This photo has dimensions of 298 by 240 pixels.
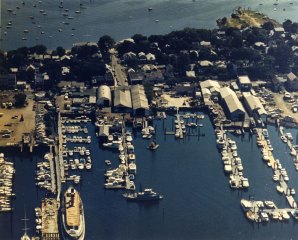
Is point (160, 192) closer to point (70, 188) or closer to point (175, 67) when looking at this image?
point (70, 188)

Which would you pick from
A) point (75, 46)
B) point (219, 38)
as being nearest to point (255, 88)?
point (219, 38)

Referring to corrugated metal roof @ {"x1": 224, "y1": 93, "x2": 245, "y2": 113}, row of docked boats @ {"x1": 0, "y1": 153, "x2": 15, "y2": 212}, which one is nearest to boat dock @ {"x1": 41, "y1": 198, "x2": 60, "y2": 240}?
row of docked boats @ {"x1": 0, "y1": 153, "x2": 15, "y2": 212}

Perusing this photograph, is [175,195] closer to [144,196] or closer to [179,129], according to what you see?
[144,196]

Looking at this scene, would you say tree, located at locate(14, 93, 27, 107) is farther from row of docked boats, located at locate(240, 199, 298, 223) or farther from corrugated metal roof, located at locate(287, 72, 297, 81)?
corrugated metal roof, located at locate(287, 72, 297, 81)

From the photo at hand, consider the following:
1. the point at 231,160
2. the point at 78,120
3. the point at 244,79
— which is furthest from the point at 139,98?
the point at 231,160

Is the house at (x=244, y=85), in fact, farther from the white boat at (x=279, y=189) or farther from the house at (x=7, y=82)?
the house at (x=7, y=82)

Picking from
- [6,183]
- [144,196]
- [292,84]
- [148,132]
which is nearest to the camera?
[144,196]
